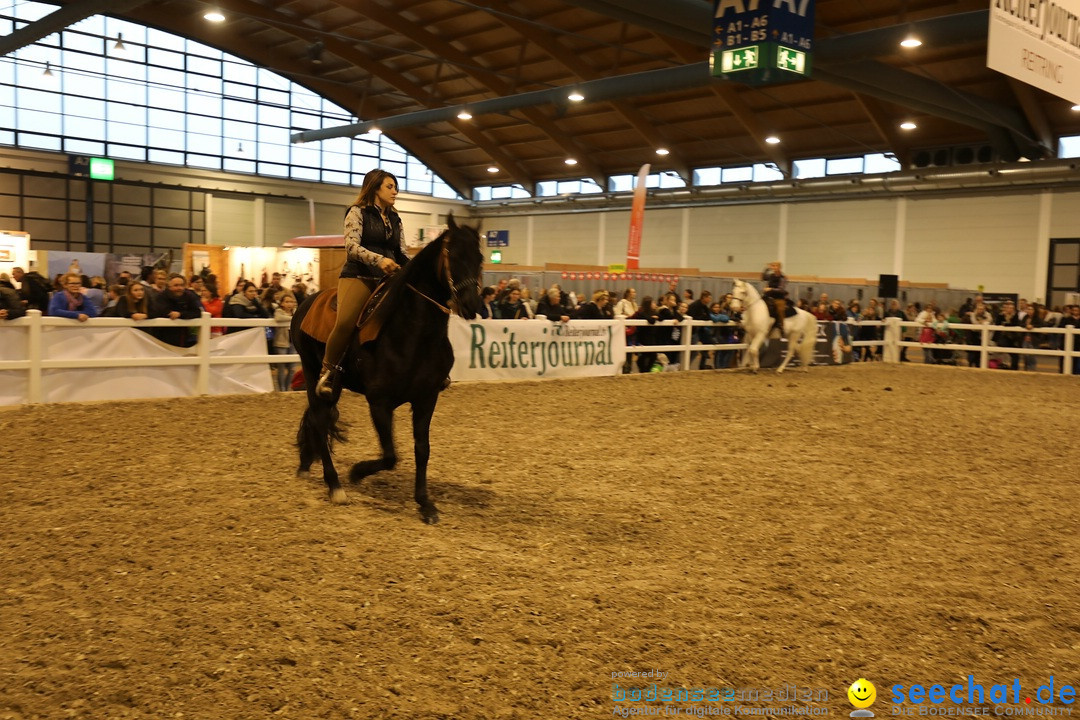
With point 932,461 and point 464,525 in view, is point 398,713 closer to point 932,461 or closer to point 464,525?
point 464,525

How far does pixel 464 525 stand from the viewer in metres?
5.30

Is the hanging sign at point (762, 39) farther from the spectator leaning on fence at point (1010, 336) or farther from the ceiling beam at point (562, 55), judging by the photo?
the ceiling beam at point (562, 55)

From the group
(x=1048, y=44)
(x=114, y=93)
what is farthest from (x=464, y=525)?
(x=114, y=93)

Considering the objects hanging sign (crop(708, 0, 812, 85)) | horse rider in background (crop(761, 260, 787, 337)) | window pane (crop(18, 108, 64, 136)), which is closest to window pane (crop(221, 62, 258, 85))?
window pane (crop(18, 108, 64, 136))

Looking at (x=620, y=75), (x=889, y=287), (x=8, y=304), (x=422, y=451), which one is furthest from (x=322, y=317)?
(x=620, y=75)

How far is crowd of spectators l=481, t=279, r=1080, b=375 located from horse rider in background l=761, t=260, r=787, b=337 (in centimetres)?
77

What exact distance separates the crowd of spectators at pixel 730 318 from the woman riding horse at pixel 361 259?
8697 millimetres

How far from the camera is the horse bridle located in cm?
521

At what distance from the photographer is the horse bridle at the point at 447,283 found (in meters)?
5.21

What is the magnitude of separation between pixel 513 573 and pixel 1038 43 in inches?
306

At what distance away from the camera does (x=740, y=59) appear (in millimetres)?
12945

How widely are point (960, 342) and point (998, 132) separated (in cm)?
880

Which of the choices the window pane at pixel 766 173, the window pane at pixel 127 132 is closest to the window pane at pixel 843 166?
the window pane at pixel 766 173

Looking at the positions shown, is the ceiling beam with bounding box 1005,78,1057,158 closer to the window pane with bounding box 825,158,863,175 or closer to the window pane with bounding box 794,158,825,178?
the window pane with bounding box 825,158,863,175
